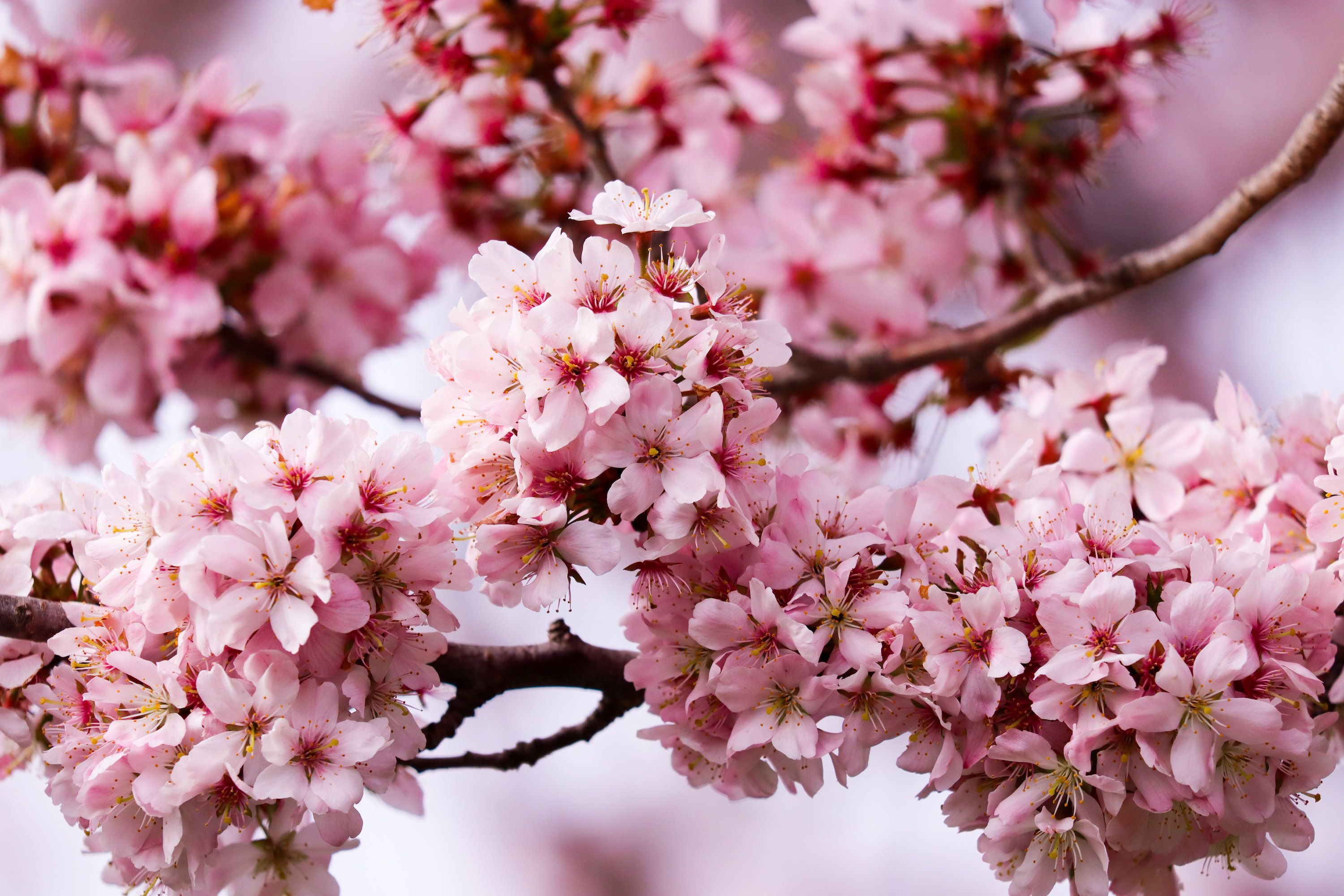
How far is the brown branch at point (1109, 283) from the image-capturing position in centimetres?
112

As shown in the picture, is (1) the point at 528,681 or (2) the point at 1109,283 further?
(2) the point at 1109,283

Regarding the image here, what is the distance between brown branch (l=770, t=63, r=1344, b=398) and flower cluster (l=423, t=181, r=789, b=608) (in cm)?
65

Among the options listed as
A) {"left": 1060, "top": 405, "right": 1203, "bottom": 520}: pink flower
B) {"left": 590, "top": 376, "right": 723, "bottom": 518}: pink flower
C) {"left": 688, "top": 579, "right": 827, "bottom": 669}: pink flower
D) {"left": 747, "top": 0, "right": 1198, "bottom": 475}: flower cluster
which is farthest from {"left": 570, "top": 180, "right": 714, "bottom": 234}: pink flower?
{"left": 747, "top": 0, "right": 1198, "bottom": 475}: flower cluster

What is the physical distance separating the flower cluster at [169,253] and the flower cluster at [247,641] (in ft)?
2.61

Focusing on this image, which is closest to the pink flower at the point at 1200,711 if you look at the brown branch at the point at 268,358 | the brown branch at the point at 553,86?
the brown branch at the point at 553,86

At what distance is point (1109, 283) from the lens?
1415 mm

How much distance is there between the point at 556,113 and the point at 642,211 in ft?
2.67

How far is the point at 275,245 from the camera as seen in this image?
5.56 feet

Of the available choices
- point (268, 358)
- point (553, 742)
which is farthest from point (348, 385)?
point (553, 742)

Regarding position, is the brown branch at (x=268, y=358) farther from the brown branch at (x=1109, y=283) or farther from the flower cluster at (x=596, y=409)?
the flower cluster at (x=596, y=409)

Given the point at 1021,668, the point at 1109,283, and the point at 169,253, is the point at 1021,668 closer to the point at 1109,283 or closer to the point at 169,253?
the point at 1109,283

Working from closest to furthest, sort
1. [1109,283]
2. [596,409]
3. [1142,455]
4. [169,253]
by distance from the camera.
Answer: [596,409], [1142,455], [1109,283], [169,253]

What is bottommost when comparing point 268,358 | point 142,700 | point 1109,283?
point 268,358

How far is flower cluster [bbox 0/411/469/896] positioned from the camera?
0.77 metres
